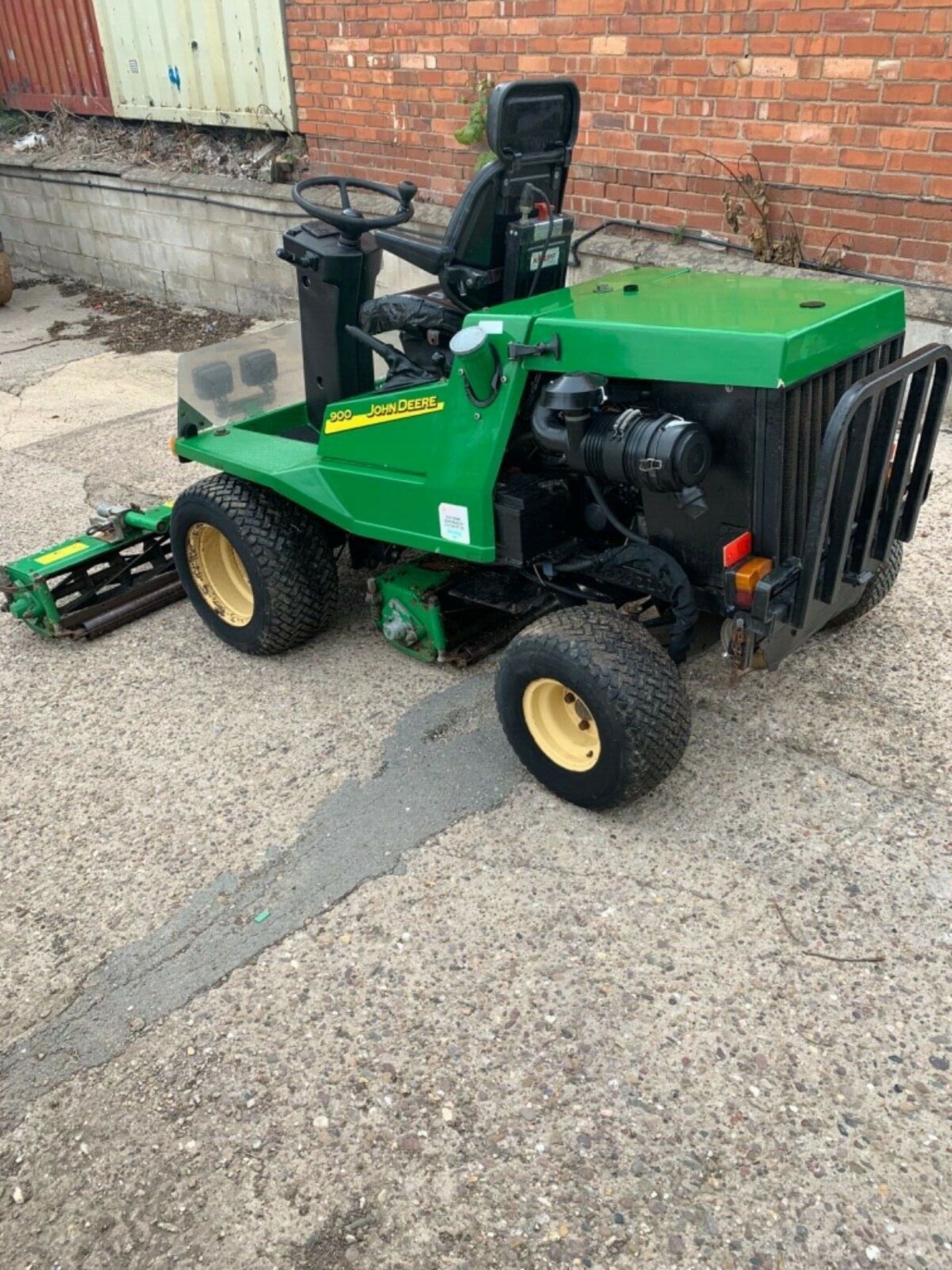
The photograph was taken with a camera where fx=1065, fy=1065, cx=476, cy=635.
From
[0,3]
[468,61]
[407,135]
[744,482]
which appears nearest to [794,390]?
[744,482]

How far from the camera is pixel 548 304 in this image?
3.02m

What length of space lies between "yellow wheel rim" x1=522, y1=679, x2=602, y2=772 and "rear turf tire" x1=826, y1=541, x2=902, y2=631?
3.52ft

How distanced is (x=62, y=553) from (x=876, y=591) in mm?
3087

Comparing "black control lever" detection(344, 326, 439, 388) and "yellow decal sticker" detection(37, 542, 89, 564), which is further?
"yellow decal sticker" detection(37, 542, 89, 564)

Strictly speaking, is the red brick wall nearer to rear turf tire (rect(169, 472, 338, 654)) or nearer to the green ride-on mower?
the green ride-on mower

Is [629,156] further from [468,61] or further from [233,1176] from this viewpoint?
[233,1176]

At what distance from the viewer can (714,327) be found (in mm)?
2592

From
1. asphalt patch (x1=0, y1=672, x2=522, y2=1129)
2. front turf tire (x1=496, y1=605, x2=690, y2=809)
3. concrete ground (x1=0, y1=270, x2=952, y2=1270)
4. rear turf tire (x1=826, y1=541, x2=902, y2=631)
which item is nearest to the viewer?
concrete ground (x1=0, y1=270, x2=952, y2=1270)

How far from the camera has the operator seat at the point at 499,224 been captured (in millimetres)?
3186

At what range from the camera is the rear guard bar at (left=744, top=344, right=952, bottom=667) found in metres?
2.57

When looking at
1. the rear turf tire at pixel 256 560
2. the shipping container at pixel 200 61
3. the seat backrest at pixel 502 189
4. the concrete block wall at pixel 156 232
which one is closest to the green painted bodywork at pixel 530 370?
the rear turf tire at pixel 256 560

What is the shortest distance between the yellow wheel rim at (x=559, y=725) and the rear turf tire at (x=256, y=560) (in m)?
1.13

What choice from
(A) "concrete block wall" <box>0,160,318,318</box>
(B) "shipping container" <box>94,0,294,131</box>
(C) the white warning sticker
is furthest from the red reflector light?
(B) "shipping container" <box>94,0,294,131</box>

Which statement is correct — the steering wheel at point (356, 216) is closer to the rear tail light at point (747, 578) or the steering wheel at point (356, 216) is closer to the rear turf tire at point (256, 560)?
the rear turf tire at point (256, 560)
